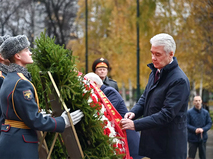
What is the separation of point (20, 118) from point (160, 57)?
56.0 inches

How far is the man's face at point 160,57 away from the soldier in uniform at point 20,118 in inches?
36.8

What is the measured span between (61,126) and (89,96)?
43 cm

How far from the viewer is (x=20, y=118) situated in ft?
9.61

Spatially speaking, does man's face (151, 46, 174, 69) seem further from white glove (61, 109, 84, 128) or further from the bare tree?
the bare tree

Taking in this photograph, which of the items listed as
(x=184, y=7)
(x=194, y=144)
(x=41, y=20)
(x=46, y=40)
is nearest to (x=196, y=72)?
(x=184, y=7)

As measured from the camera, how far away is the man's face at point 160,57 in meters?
3.38

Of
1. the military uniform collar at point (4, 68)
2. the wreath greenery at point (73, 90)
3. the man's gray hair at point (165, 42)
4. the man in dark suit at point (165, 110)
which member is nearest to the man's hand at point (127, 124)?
the man in dark suit at point (165, 110)

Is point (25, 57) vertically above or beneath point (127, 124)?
above

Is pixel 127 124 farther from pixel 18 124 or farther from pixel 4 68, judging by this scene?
pixel 4 68

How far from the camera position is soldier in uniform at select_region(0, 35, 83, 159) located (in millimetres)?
2865

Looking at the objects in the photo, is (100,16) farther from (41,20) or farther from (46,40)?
(46,40)

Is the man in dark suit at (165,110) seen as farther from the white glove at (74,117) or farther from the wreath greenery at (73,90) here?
the white glove at (74,117)

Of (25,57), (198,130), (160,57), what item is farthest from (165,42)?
(198,130)

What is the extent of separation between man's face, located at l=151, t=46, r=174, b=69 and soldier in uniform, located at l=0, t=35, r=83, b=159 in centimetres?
93
